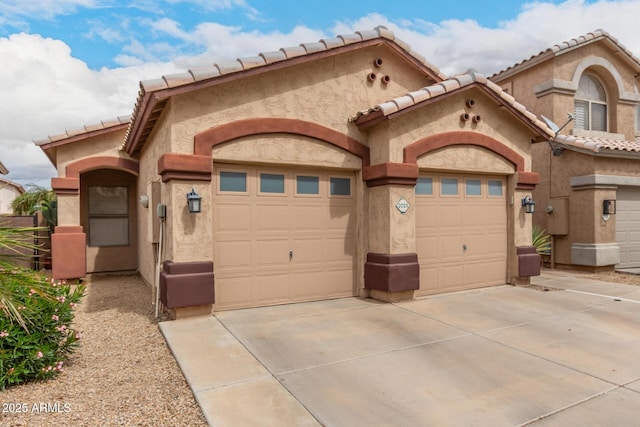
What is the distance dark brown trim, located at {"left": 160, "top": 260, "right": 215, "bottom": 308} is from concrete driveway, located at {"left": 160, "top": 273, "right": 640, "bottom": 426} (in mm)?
332

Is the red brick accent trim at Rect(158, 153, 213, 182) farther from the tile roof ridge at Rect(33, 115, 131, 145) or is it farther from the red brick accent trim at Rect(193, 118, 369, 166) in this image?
the tile roof ridge at Rect(33, 115, 131, 145)

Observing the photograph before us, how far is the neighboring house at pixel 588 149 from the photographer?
11438mm

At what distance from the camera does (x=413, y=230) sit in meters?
7.89

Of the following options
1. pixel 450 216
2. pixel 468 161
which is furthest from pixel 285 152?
pixel 468 161

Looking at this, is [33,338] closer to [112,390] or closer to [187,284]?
[112,390]

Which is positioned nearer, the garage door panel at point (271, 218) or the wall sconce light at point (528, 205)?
the garage door panel at point (271, 218)

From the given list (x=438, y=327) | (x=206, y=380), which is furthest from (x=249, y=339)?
(x=438, y=327)

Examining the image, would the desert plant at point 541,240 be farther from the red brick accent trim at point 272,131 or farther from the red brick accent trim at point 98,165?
the red brick accent trim at point 98,165

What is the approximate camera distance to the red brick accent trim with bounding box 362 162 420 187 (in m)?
7.58

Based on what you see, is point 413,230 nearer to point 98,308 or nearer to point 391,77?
point 391,77

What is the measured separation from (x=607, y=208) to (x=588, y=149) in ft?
5.81

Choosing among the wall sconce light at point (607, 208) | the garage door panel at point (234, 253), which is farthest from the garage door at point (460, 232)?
the wall sconce light at point (607, 208)

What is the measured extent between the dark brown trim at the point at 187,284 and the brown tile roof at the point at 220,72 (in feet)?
8.90

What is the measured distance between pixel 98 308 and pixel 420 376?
6.61 metres
